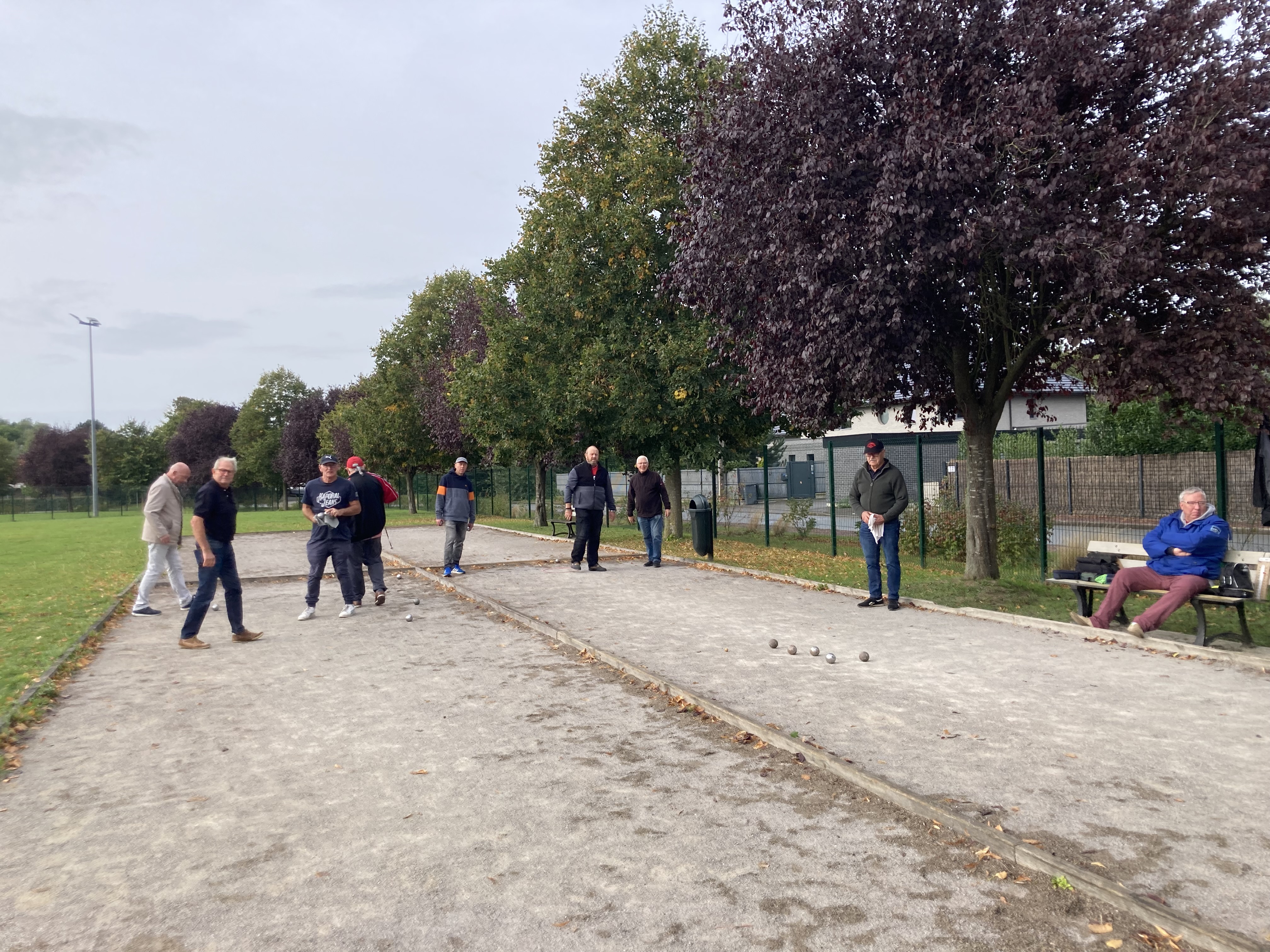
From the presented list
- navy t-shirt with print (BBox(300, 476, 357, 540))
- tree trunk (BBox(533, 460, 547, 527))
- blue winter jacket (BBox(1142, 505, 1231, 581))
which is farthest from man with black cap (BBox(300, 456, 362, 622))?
tree trunk (BBox(533, 460, 547, 527))

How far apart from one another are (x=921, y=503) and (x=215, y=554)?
10877 mm

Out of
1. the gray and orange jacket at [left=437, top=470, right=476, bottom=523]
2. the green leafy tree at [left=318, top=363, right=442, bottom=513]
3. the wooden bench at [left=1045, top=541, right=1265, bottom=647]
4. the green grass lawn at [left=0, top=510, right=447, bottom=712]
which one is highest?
the green leafy tree at [left=318, top=363, right=442, bottom=513]

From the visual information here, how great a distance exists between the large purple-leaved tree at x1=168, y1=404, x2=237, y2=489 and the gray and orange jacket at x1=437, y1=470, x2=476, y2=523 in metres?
82.5

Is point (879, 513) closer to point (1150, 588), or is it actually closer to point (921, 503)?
point (1150, 588)

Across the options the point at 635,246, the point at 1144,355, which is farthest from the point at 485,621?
the point at 635,246

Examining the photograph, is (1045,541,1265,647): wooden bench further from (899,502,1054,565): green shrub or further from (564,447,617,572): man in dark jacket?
(564,447,617,572): man in dark jacket

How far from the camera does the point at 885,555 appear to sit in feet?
34.7

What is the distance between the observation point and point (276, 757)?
5.60 meters

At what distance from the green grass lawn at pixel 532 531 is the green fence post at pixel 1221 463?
1142 millimetres

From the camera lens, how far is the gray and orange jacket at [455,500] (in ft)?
48.7

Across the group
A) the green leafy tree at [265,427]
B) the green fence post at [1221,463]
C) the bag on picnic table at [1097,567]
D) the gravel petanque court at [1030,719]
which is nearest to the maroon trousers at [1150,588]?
the gravel petanque court at [1030,719]

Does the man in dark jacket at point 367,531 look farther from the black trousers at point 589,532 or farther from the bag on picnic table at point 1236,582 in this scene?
the bag on picnic table at point 1236,582

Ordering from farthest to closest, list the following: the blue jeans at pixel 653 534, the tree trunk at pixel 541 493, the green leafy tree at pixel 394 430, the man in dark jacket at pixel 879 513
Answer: the green leafy tree at pixel 394 430 < the tree trunk at pixel 541 493 < the blue jeans at pixel 653 534 < the man in dark jacket at pixel 879 513

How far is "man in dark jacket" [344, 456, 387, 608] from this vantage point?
1156 cm
